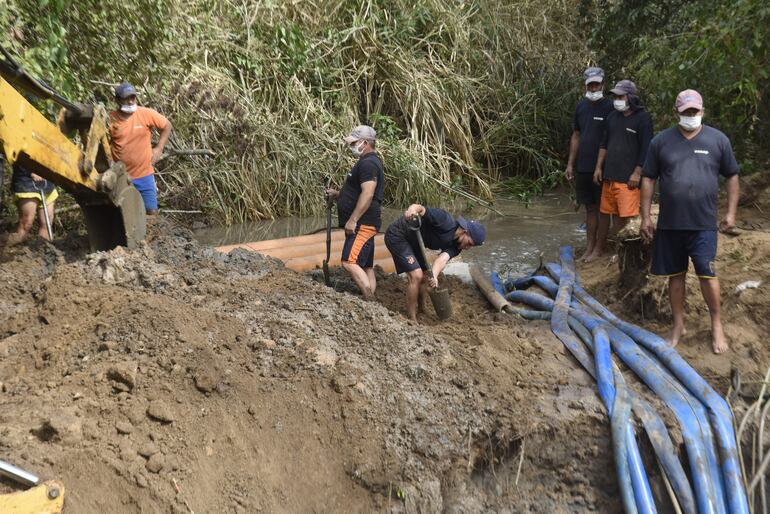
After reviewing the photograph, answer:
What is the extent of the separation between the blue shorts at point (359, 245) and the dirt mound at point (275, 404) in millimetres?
737

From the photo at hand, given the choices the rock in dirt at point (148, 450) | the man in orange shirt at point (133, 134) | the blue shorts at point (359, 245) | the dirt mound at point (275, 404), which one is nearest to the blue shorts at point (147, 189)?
the man in orange shirt at point (133, 134)

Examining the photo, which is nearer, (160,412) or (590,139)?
(160,412)

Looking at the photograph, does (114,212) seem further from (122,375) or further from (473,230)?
(473,230)

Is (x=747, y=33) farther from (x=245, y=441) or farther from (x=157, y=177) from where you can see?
(x=157, y=177)

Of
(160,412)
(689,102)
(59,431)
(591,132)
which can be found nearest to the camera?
(59,431)

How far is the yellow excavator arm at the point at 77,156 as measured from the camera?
419cm

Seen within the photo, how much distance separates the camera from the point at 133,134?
661cm

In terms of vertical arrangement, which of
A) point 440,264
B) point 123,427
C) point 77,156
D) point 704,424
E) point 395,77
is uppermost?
point 395,77

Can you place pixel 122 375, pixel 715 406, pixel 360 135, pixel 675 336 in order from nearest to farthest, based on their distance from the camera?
pixel 122 375, pixel 715 406, pixel 675 336, pixel 360 135

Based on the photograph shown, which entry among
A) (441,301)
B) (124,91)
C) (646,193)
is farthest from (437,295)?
(124,91)

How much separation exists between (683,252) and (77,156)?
422 centimetres

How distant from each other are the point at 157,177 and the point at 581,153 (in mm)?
5223

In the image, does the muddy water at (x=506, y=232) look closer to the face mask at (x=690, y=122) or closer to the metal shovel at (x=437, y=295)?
the metal shovel at (x=437, y=295)

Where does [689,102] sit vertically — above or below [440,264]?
above
